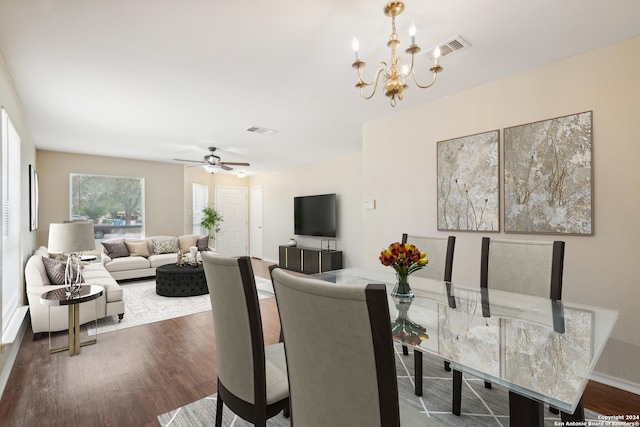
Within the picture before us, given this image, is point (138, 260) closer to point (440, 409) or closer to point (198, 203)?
point (198, 203)

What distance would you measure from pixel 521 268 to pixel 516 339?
39.5 inches

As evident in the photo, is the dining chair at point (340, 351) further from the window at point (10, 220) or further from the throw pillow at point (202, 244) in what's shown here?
the throw pillow at point (202, 244)

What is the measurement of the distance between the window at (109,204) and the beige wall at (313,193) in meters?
3.06

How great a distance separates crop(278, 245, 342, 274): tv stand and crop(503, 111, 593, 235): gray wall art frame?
3.84 meters

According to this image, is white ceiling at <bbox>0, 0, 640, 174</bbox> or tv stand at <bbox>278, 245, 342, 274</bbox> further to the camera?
tv stand at <bbox>278, 245, 342, 274</bbox>

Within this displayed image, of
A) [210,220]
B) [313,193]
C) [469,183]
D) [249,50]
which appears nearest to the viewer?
[249,50]

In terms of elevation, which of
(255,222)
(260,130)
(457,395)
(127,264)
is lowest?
(457,395)

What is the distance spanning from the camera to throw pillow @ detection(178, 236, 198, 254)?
6.81 m

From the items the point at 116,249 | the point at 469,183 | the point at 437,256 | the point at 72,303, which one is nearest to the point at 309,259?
the point at 116,249

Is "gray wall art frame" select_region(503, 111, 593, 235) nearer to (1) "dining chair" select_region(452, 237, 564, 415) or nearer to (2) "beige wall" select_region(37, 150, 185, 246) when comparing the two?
(1) "dining chair" select_region(452, 237, 564, 415)

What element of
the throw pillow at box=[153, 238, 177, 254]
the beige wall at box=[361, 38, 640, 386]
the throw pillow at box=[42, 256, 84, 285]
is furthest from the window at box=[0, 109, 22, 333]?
the beige wall at box=[361, 38, 640, 386]

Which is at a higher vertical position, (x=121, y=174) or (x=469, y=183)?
(x=121, y=174)

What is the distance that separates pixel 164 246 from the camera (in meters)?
6.56

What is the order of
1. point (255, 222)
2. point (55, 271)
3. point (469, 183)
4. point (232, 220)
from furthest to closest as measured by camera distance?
point (255, 222), point (232, 220), point (55, 271), point (469, 183)
